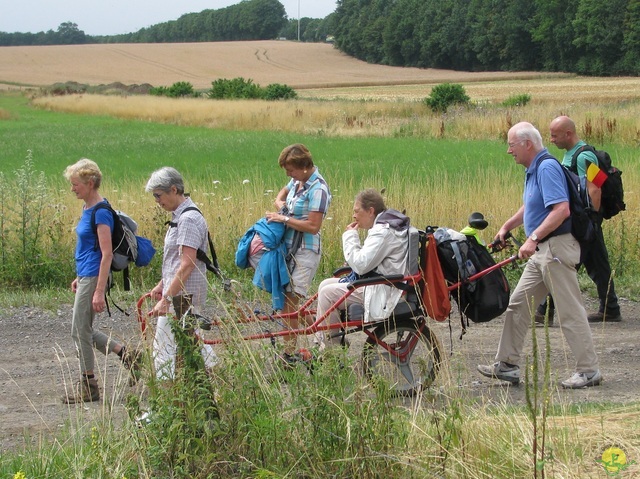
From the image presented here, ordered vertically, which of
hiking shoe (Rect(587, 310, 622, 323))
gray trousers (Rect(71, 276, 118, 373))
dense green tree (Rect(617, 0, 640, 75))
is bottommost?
hiking shoe (Rect(587, 310, 622, 323))

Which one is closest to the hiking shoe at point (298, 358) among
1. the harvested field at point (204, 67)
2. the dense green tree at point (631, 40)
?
the harvested field at point (204, 67)

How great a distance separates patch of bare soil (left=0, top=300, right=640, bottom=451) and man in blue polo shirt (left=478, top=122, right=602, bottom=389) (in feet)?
0.41

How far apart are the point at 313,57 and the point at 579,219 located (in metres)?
110

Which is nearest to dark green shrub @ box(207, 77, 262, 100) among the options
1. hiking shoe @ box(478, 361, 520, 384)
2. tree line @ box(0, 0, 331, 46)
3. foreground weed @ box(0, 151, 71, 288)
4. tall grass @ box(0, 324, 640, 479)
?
foreground weed @ box(0, 151, 71, 288)

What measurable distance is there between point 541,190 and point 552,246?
42 cm

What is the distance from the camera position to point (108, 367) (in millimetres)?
7645

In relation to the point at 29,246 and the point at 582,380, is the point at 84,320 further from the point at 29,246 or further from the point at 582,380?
the point at 29,246

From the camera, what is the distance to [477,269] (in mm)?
6719

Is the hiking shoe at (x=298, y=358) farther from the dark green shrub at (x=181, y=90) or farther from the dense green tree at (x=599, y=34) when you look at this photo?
the dense green tree at (x=599, y=34)

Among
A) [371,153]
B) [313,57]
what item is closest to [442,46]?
[313,57]

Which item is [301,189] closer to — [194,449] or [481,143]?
[194,449]

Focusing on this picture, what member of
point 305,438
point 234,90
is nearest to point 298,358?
point 305,438

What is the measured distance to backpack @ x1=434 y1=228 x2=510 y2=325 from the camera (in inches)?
261

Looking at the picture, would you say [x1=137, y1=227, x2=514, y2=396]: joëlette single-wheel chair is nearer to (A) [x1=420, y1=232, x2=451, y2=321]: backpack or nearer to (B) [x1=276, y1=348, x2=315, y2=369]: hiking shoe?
(A) [x1=420, y1=232, x2=451, y2=321]: backpack
